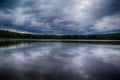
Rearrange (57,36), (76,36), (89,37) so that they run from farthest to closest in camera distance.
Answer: (57,36)
(76,36)
(89,37)

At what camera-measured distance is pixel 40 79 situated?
6.20 metres

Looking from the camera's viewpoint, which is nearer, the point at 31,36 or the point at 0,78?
the point at 0,78

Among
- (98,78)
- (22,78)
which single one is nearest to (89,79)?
(98,78)

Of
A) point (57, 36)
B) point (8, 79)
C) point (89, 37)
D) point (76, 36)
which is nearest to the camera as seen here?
point (8, 79)

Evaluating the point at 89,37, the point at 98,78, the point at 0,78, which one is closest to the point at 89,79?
the point at 98,78

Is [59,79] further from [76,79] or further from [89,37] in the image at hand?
[89,37]

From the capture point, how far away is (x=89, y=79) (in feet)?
20.7

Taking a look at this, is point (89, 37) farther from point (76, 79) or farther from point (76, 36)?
point (76, 79)

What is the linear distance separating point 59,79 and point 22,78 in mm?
2191

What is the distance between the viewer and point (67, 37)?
159m

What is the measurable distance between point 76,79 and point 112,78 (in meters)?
2.16

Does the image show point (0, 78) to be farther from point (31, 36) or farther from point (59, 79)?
point (31, 36)

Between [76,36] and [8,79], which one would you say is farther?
[76,36]

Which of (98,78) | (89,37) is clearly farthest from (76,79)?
(89,37)
